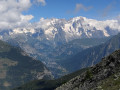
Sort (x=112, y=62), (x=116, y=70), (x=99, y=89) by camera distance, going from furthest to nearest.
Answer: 1. (x=112, y=62)
2. (x=116, y=70)
3. (x=99, y=89)

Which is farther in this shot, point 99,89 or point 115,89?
point 99,89

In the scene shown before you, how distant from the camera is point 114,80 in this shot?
56875 mm

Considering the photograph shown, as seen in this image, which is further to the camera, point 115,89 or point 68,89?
point 68,89

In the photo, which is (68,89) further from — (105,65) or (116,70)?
(116,70)

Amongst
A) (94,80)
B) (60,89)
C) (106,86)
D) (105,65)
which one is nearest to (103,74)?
(94,80)

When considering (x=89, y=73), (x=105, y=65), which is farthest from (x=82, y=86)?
(x=105, y=65)

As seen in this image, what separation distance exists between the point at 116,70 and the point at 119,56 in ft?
33.1

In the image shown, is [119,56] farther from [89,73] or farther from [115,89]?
[115,89]

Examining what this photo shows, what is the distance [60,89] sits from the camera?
9738cm

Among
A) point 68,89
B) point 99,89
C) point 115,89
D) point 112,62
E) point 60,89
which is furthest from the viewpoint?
point 60,89

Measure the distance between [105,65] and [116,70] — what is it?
1106 centimetres

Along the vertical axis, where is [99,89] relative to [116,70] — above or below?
below

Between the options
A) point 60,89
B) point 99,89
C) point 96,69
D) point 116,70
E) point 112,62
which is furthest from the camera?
point 60,89

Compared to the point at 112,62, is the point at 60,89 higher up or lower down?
lower down
